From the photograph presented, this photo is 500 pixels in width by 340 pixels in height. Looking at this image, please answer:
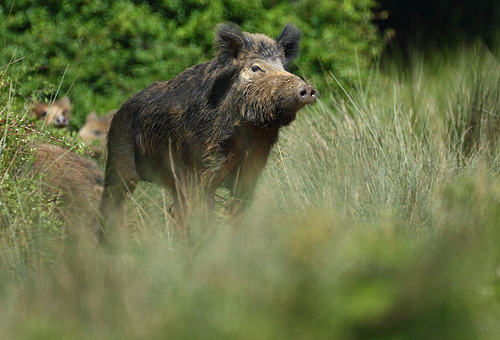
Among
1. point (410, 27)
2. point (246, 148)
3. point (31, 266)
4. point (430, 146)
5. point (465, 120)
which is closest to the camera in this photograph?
point (31, 266)

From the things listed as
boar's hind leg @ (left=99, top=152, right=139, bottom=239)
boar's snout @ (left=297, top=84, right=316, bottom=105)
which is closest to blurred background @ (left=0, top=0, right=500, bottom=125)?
boar's hind leg @ (left=99, top=152, right=139, bottom=239)

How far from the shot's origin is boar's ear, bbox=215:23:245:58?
4.96 m

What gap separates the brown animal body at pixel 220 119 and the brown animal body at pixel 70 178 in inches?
22.6

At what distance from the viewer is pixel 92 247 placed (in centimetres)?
401

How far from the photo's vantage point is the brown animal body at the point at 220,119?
4723mm

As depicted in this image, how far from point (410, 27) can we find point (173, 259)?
10.9 meters

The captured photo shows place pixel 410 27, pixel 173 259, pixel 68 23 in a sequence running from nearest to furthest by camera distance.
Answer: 1. pixel 173 259
2. pixel 68 23
3. pixel 410 27

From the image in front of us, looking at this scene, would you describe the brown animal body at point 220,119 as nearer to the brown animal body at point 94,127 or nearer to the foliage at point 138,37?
the brown animal body at point 94,127

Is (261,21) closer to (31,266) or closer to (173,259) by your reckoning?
(31,266)

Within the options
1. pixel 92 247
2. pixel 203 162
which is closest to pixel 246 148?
pixel 203 162

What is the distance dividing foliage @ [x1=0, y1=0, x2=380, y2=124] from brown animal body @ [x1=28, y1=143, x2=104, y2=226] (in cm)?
261

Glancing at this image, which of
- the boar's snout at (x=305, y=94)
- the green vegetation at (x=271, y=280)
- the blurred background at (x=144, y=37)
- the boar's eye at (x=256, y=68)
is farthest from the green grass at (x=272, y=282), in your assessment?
the blurred background at (x=144, y=37)

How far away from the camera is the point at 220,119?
4.87 meters

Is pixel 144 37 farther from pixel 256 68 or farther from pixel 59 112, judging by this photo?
pixel 256 68
